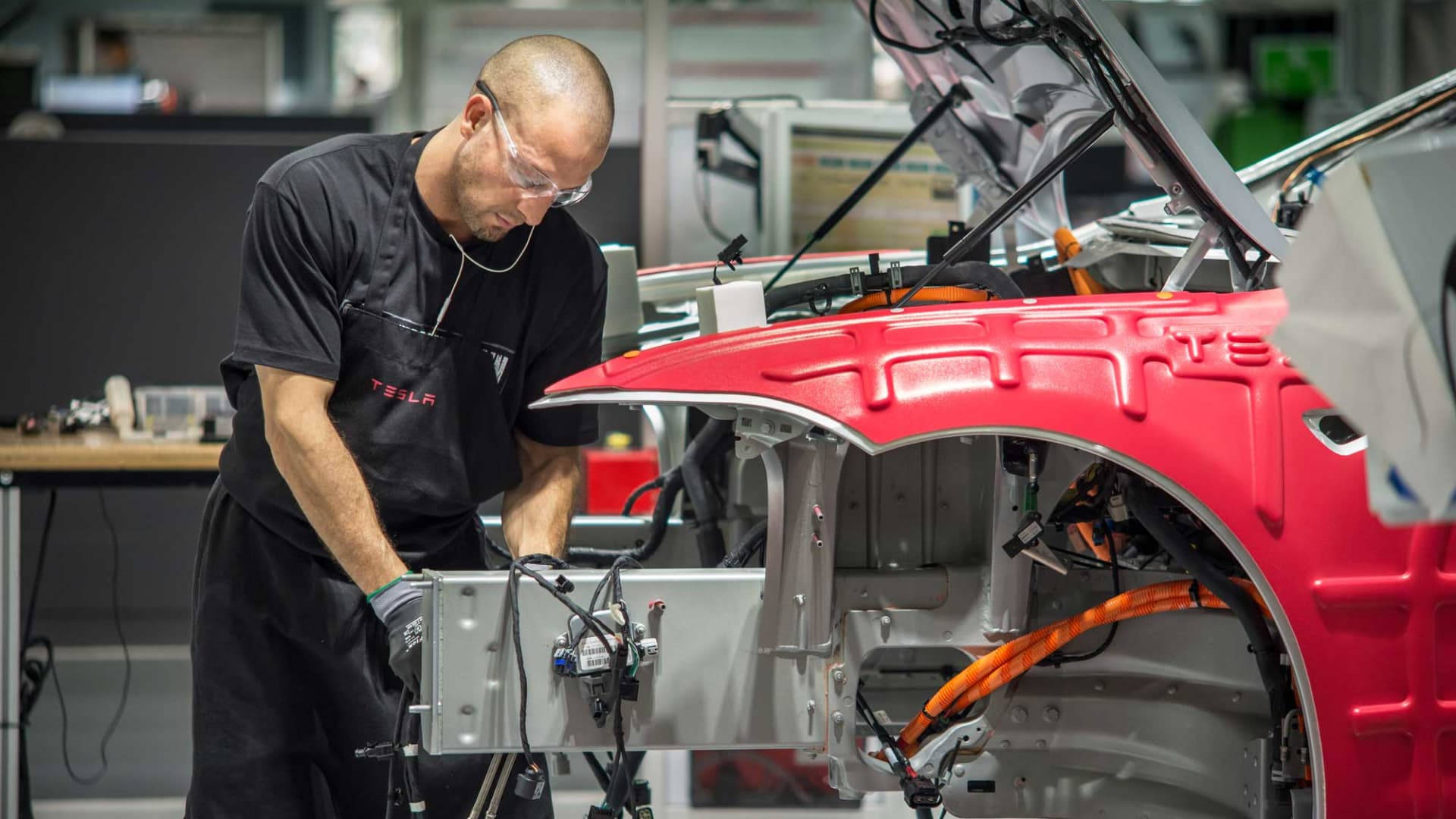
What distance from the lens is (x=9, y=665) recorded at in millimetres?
3330

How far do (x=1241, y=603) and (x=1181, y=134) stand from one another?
76cm

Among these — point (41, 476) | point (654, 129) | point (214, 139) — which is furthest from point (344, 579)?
point (214, 139)

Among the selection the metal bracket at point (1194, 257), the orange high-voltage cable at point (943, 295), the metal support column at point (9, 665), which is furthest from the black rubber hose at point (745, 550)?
the metal support column at point (9, 665)

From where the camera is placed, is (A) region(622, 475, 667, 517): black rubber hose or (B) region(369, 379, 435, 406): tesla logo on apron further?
(A) region(622, 475, 667, 517): black rubber hose

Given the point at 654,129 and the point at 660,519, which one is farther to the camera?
the point at 654,129

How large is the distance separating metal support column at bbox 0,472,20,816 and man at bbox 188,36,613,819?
1.41 metres

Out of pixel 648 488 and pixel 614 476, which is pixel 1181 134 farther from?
pixel 614 476

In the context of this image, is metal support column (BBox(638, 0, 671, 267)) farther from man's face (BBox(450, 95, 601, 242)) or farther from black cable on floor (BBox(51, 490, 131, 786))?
man's face (BBox(450, 95, 601, 242))

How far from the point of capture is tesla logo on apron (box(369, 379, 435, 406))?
2.11m

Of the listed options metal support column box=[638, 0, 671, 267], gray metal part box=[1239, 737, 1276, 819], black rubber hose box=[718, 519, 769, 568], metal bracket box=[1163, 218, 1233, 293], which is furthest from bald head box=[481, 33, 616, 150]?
metal support column box=[638, 0, 671, 267]

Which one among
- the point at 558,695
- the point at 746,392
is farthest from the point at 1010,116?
the point at 558,695

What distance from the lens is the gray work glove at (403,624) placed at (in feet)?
6.05

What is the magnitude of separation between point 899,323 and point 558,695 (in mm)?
706

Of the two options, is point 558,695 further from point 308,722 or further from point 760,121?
point 760,121
